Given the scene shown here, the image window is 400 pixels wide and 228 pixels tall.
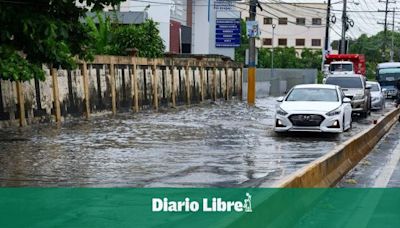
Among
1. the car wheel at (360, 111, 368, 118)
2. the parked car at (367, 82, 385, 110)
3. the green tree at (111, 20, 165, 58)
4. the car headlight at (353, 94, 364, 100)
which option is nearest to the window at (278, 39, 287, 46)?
the parked car at (367, 82, 385, 110)

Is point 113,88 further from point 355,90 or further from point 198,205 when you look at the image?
point 198,205

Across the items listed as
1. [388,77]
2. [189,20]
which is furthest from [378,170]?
[388,77]

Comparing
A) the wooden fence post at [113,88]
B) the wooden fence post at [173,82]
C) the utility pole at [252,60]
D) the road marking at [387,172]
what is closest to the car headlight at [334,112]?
the road marking at [387,172]

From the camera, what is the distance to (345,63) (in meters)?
48.2

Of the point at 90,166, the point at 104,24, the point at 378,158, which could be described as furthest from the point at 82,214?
the point at 104,24

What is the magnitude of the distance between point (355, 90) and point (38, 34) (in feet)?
65.4

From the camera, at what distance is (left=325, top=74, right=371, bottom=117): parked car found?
82.4 feet

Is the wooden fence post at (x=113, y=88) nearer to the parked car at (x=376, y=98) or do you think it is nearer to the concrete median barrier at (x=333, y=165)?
the concrete median barrier at (x=333, y=165)

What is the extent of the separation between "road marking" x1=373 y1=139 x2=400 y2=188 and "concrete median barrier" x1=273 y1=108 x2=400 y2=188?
65cm

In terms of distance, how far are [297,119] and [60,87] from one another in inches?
266

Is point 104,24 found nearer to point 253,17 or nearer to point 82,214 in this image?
point 253,17

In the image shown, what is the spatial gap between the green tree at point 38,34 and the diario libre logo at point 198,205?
216 centimetres

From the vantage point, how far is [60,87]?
729 inches

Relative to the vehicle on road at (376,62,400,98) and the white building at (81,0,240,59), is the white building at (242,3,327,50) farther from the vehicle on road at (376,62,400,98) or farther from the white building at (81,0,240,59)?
the white building at (81,0,240,59)
